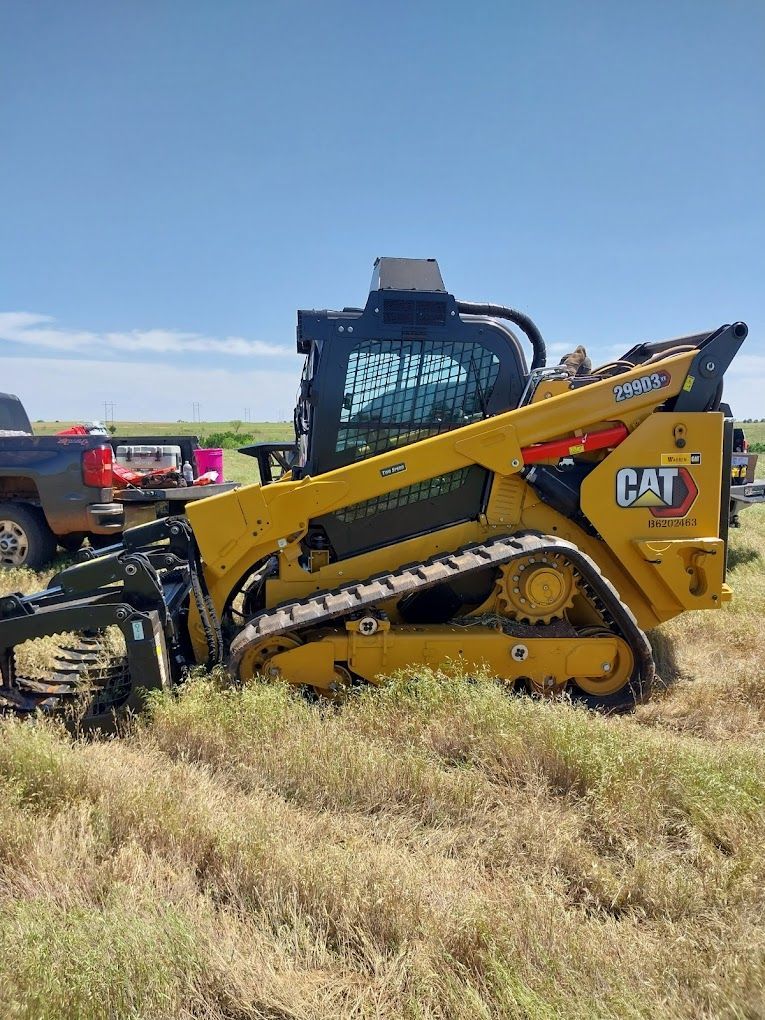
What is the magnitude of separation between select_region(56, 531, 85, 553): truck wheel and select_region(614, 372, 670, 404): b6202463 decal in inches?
285

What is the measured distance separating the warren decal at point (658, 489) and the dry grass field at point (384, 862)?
1.43 m

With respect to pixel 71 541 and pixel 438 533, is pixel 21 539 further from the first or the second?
pixel 438 533

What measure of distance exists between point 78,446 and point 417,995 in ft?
25.9

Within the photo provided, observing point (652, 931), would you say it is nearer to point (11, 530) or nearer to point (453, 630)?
point (453, 630)

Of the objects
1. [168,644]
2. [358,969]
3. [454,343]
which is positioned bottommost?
[358,969]

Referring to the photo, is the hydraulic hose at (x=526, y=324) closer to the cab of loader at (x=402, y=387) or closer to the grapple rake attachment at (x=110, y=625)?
the cab of loader at (x=402, y=387)

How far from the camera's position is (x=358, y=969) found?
2377 mm

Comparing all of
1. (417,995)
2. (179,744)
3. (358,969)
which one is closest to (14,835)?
(179,744)

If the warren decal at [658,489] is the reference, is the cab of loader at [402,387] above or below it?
above

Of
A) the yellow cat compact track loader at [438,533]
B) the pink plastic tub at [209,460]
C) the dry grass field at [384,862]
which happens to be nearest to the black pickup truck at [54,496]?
the pink plastic tub at [209,460]

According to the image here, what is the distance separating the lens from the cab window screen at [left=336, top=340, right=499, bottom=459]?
498cm

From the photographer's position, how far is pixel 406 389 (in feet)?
16.4

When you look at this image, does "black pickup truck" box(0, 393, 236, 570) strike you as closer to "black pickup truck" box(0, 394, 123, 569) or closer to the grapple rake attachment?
"black pickup truck" box(0, 394, 123, 569)

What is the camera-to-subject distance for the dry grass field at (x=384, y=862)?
7.26 ft
